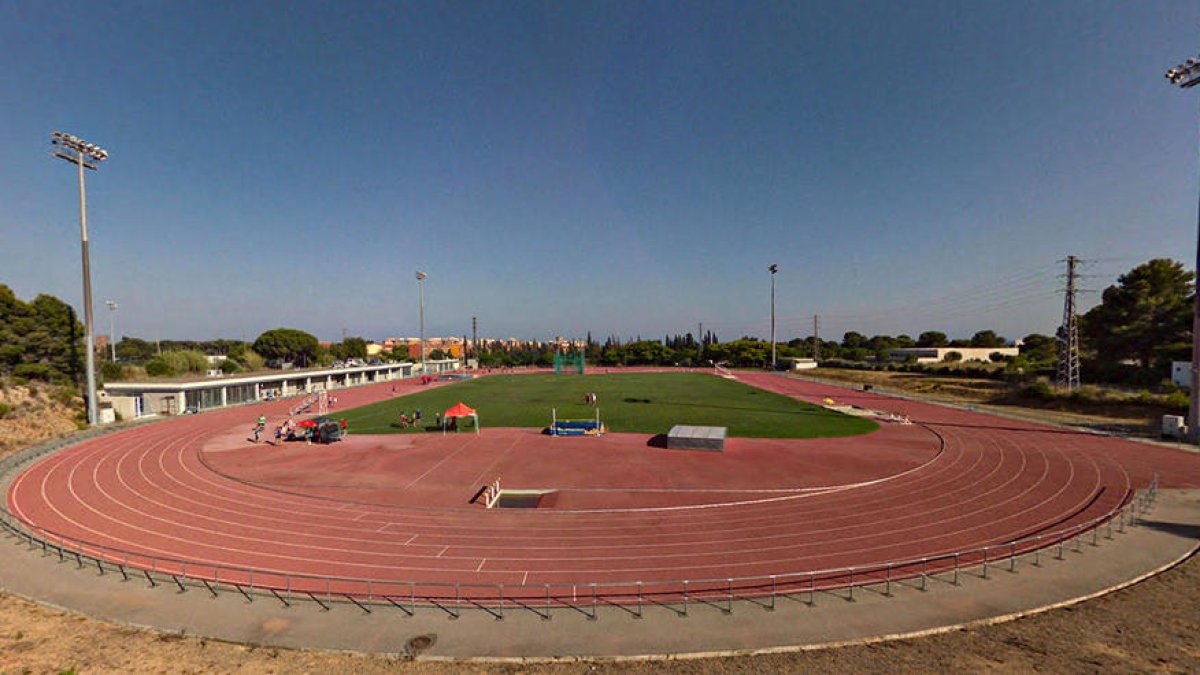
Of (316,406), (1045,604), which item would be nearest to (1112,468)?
(1045,604)

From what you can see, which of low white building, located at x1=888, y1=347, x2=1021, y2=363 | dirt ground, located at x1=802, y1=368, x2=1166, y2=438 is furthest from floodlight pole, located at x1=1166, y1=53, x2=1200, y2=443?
low white building, located at x1=888, y1=347, x2=1021, y2=363

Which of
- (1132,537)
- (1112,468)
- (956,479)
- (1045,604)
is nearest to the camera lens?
(1045,604)

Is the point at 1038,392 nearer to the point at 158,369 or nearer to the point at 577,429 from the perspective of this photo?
the point at 577,429

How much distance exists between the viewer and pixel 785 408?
43.6m

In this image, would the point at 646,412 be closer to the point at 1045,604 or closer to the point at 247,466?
the point at 247,466

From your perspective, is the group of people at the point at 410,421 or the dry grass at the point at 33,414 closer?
the dry grass at the point at 33,414

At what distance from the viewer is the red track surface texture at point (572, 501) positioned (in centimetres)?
1413

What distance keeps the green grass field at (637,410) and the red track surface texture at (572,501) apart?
14.4 feet

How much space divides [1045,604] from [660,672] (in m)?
9.79

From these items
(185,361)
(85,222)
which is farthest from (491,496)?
(185,361)

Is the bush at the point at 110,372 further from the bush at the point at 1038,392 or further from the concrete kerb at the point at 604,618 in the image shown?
the bush at the point at 1038,392

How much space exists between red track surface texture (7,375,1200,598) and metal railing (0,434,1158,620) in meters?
0.45

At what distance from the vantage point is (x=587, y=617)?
11.1 m

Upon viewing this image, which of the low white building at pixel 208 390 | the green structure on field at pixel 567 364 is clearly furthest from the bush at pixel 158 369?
the green structure on field at pixel 567 364
